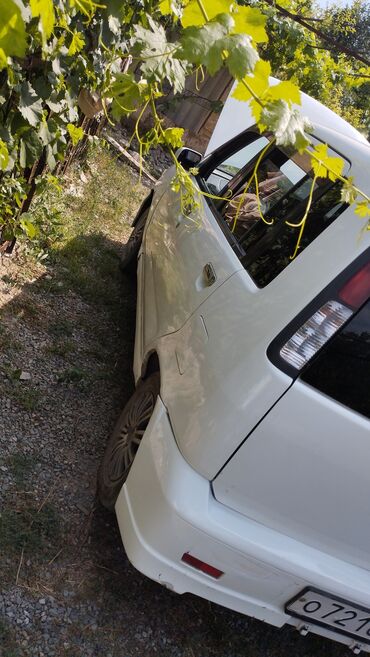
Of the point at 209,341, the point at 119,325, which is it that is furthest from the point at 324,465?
the point at 119,325

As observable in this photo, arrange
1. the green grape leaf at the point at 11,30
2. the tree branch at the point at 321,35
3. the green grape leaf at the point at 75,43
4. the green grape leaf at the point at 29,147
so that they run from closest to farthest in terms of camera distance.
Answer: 1. the green grape leaf at the point at 11,30
2. the tree branch at the point at 321,35
3. the green grape leaf at the point at 75,43
4. the green grape leaf at the point at 29,147

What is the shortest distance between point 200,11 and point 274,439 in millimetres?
1277

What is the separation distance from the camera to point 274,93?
137 centimetres

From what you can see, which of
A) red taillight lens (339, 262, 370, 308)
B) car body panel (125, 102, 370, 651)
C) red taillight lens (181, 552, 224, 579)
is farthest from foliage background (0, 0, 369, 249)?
red taillight lens (181, 552, 224, 579)

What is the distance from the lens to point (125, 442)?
9.20ft

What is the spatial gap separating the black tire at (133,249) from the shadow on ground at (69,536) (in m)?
1.16

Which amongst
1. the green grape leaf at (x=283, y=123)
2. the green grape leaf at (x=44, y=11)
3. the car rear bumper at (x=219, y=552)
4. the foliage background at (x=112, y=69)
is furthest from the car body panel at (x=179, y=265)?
the green grape leaf at (x=44, y=11)

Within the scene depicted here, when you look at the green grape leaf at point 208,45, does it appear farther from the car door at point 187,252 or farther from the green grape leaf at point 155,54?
the car door at point 187,252

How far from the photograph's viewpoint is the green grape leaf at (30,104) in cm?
287

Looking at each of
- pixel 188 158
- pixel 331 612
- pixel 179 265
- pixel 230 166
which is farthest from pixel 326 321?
pixel 188 158

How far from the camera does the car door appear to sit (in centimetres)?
264

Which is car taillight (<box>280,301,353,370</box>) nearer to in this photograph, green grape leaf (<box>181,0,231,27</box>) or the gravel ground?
green grape leaf (<box>181,0,231,27</box>)

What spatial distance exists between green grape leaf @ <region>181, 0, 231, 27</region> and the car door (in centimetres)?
119

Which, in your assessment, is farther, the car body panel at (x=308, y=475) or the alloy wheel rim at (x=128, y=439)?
the alloy wheel rim at (x=128, y=439)
